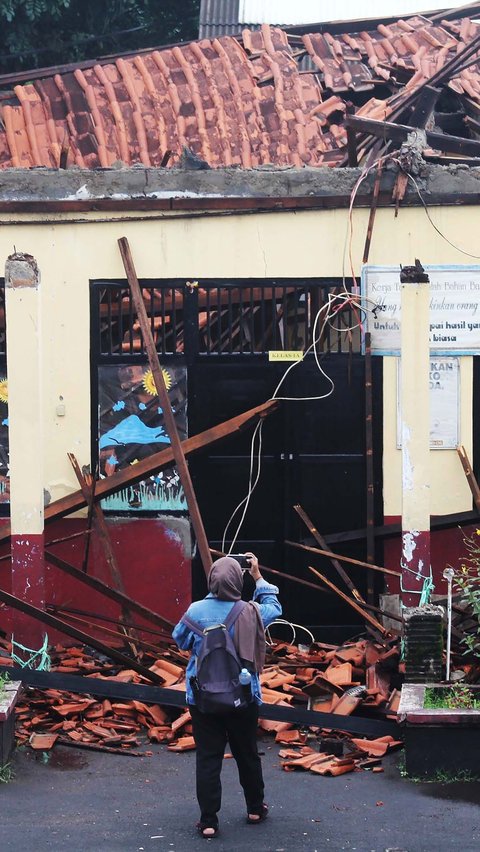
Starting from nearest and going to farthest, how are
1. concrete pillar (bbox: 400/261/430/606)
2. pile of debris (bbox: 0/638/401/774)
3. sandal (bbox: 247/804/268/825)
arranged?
sandal (bbox: 247/804/268/825) → pile of debris (bbox: 0/638/401/774) → concrete pillar (bbox: 400/261/430/606)

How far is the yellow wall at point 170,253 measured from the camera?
9.73 meters

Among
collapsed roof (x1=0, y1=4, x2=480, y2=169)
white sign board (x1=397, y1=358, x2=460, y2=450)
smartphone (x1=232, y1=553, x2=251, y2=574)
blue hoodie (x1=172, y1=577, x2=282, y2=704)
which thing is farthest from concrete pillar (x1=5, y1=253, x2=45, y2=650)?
collapsed roof (x1=0, y1=4, x2=480, y2=169)

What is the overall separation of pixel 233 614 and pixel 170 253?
4.57 metres

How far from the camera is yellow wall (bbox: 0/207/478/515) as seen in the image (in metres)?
9.73

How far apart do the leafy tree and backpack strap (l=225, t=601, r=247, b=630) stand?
14.5 meters

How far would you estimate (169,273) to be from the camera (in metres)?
9.75

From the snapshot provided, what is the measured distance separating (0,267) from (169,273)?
5.10 ft

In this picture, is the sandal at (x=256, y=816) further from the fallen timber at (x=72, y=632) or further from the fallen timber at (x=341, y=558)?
the fallen timber at (x=341, y=558)

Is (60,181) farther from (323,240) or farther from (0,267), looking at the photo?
(323,240)

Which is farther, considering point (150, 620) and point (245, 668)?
point (150, 620)

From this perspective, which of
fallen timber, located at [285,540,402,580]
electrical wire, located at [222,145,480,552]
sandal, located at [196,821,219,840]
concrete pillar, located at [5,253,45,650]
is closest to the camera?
sandal, located at [196,821,219,840]

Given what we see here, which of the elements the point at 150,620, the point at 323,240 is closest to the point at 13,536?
the point at 150,620

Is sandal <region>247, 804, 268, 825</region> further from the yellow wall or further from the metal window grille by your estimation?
the metal window grille

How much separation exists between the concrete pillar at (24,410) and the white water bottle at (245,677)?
101 inches
